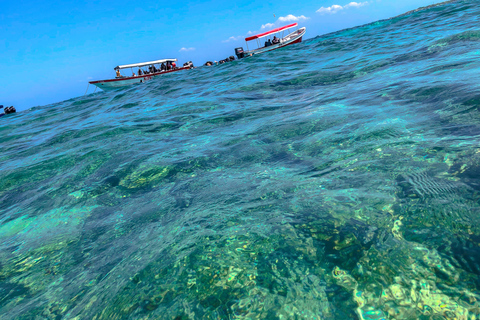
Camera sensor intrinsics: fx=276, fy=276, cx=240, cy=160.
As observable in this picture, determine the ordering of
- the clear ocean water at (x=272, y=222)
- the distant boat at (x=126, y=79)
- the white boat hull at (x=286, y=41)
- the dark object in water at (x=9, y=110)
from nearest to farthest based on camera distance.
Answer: the clear ocean water at (x=272, y=222)
the dark object in water at (x=9, y=110)
the distant boat at (x=126, y=79)
the white boat hull at (x=286, y=41)

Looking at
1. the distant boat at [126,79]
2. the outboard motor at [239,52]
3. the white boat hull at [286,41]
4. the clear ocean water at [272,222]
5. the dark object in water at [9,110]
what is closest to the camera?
the clear ocean water at [272,222]

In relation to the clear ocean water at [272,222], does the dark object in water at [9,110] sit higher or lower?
higher

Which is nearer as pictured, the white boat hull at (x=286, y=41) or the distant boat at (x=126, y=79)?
the distant boat at (x=126, y=79)

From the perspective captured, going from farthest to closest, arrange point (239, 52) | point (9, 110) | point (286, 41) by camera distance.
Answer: point (239, 52) → point (286, 41) → point (9, 110)

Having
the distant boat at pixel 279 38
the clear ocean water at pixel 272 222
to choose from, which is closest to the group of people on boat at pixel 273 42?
the distant boat at pixel 279 38

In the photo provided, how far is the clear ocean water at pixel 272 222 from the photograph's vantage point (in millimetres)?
1461

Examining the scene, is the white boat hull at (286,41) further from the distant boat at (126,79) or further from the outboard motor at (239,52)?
the distant boat at (126,79)

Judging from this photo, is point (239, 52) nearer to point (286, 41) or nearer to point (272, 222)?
point (286, 41)

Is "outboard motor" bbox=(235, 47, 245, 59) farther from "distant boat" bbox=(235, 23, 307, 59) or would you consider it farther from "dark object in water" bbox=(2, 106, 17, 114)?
"dark object in water" bbox=(2, 106, 17, 114)

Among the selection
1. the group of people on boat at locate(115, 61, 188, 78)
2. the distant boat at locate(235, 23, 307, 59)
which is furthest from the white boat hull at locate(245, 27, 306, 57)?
the group of people on boat at locate(115, 61, 188, 78)

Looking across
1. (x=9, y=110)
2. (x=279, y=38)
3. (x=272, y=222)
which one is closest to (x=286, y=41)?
(x=279, y=38)

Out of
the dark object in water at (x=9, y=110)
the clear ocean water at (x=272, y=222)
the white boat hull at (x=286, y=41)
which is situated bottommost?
the clear ocean water at (x=272, y=222)

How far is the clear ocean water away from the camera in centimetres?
146

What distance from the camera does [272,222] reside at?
83.7 inches
